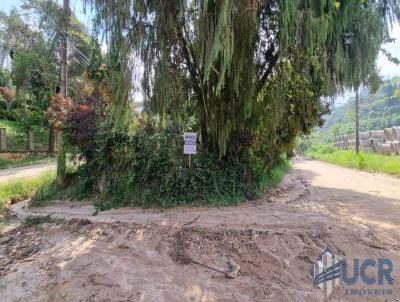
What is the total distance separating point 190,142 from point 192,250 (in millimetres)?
2465

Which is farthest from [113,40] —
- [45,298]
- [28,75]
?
[28,75]

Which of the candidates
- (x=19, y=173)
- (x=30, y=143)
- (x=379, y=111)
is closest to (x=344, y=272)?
(x=19, y=173)

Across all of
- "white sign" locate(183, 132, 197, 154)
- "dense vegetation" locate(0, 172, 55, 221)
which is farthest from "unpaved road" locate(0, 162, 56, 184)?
"white sign" locate(183, 132, 197, 154)

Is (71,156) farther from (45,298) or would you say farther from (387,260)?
(387,260)

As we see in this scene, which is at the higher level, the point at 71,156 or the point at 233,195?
the point at 71,156

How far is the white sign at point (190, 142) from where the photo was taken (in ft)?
17.5

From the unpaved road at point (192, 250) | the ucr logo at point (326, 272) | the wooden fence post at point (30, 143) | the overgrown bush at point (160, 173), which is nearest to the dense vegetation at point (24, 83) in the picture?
the wooden fence post at point (30, 143)

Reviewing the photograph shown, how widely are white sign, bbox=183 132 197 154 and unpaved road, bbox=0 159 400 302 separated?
4.02 feet

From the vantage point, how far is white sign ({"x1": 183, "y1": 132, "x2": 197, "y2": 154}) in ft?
17.5

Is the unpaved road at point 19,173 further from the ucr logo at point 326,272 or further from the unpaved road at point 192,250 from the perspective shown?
the ucr logo at point 326,272

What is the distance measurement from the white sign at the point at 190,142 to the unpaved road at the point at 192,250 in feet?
4.02

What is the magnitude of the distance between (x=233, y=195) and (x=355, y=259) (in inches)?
112

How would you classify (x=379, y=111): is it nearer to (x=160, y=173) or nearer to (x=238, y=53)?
(x=238, y=53)

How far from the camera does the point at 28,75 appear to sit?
50.1ft
